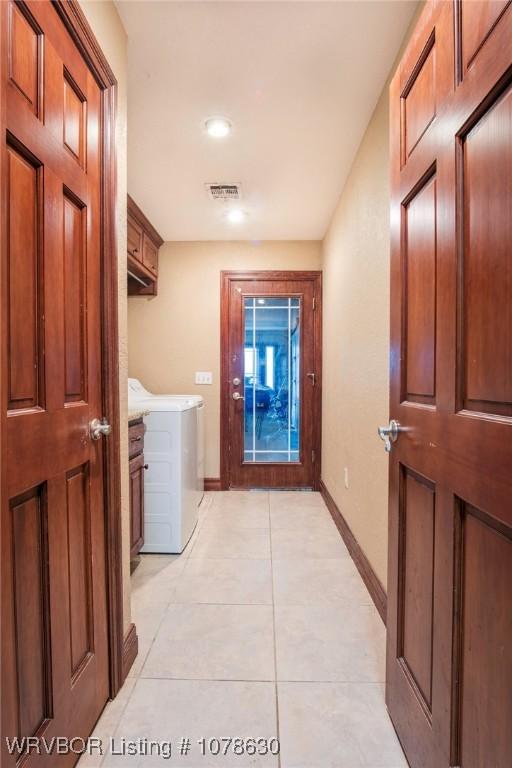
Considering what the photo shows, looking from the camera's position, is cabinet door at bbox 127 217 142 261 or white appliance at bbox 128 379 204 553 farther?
cabinet door at bbox 127 217 142 261

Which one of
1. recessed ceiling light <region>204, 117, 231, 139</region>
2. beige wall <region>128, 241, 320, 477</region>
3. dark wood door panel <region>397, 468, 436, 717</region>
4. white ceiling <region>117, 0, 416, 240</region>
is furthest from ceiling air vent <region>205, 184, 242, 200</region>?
dark wood door panel <region>397, 468, 436, 717</region>

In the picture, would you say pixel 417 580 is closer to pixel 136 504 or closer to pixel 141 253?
pixel 136 504

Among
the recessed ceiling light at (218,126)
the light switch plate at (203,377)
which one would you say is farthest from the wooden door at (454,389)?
the light switch plate at (203,377)

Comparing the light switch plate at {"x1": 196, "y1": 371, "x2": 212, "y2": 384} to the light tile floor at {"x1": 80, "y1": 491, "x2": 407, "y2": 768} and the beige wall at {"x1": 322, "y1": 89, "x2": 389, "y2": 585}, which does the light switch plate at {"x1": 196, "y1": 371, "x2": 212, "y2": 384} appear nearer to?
the beige wall at {"x1": 322, "y1": 89, "x2": 389, "y2": 585}

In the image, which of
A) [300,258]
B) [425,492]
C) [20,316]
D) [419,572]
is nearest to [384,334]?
[425,492]

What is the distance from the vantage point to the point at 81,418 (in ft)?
3.79

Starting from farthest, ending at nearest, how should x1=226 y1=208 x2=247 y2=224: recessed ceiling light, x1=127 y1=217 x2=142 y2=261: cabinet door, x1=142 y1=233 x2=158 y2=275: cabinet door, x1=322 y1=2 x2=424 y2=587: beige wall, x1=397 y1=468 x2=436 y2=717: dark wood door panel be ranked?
x1=142 y1=233 x2=158 y2=275: cabinet door
x1=226 y1=208 x2=247 y2=224: recessed ceiling light
x1=127 y1=217 x2=142 y2=261: cabinet door
x1=322 y1=2 x2=424 y2=587: beige wall
x1=397 y1=468 x2=436 y2=717: dark wood door panel

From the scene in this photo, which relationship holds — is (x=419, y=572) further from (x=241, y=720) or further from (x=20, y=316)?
(x=20, y=316)

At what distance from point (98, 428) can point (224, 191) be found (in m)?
2.15

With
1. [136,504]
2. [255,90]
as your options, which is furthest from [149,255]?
[136,504]

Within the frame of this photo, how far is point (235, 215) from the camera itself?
3221mm

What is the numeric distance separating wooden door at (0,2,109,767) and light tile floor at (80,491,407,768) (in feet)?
0.77

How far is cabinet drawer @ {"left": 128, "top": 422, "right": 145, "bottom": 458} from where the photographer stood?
6.86 ft

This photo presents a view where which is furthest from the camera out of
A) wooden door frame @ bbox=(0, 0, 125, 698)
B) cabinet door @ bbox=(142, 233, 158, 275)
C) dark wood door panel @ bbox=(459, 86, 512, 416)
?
cabinet door @ bbox=(142, 233, 158, 275)
